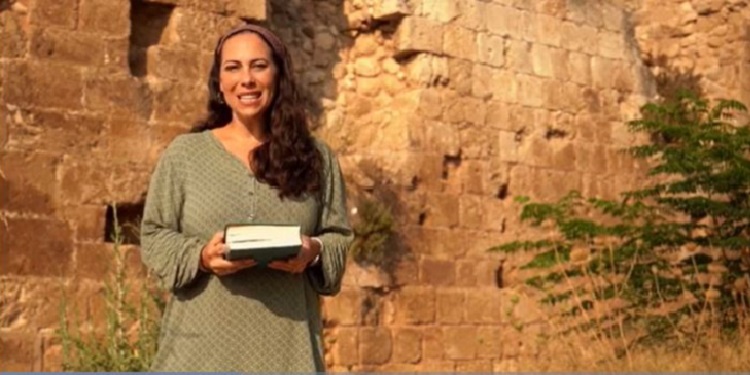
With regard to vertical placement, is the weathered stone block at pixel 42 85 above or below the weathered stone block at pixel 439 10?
below

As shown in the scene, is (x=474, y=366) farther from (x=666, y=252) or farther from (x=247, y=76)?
(x=247, y=76)

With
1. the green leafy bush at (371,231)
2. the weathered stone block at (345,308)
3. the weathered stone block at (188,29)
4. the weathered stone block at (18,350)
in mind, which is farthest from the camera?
the green leafy bush at (371,231)

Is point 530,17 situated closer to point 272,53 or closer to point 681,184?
point 681,184

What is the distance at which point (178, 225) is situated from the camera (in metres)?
4.28

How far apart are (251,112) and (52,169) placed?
4.38 meters

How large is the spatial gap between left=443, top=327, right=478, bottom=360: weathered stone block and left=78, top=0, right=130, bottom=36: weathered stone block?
345cm

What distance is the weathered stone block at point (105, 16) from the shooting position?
869 centimetres

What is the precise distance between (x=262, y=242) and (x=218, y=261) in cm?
13

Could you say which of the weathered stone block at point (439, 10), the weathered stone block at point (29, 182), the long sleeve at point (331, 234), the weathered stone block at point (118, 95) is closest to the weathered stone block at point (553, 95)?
the weathered stone block at point (439, 10)

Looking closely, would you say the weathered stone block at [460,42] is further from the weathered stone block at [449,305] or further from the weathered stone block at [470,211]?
the weathered stone block at [449,305]

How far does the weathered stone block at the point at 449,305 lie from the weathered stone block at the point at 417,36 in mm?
1785

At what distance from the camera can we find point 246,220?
4.18m

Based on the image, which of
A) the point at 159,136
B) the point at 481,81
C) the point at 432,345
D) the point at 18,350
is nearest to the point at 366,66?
the point at 481,81

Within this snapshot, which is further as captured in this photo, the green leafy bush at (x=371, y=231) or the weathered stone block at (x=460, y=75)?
the weathered stone block at (x=460, y=75)
